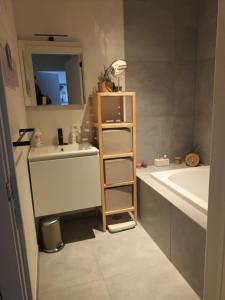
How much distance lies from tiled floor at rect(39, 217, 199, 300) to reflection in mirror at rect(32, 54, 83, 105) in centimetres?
133

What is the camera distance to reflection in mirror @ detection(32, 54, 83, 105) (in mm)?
2092

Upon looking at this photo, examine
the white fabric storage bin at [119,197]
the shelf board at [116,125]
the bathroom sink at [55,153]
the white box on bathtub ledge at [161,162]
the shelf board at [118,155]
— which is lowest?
the white fabric storage bin at [119,197]

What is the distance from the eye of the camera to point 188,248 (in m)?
1.55

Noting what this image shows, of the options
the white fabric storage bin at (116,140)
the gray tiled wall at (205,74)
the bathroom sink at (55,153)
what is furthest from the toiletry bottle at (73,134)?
the gray tiled wall at (205,74)

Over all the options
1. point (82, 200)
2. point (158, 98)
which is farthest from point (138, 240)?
point (158, 98)

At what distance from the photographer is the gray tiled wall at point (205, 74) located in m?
2.32

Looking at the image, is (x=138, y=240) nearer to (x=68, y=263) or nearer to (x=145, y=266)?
(x=145, y=266)

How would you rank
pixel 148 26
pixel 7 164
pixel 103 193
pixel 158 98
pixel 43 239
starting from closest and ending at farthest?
pixel 7 164 < pixel 43 239 < pixel 103 193 < pixel 148 26 < pixel 158 98

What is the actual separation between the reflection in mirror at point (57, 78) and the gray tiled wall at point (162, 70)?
55 cm

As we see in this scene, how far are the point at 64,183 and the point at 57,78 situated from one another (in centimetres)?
100

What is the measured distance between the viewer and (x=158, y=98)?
2545 mm

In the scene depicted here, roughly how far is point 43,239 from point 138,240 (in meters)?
0.85

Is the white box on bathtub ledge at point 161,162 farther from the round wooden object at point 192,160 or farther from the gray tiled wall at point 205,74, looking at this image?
the gray tiled wall at point 205,74

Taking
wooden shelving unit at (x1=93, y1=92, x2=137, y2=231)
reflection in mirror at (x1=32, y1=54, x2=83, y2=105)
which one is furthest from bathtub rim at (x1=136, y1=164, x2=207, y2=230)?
reflection in mirror at (x1=32, y1=54, x2=83, y2=105)
